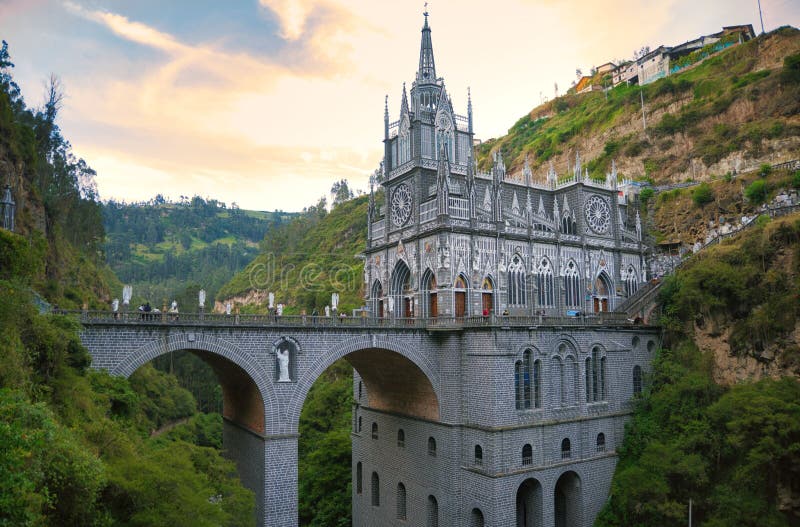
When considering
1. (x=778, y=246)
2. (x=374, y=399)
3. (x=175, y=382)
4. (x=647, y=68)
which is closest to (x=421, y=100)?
(x=374, y=399)

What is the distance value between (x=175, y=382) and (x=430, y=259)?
1853 inches

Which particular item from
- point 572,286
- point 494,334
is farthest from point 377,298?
point 572,286

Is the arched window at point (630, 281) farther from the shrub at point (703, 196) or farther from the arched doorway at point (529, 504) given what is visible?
the arched doorway at point (529, 504)

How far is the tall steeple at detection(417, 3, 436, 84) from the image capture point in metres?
42.3

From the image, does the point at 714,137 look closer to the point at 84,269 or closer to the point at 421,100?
the point at 421,100

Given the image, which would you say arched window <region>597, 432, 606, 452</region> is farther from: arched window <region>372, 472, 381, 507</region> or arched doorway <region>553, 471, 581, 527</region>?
arched window <region>372, 472, 381, 507</region>

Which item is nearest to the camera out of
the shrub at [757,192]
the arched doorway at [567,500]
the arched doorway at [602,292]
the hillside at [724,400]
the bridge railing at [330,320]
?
the bridge railing at [330,320]

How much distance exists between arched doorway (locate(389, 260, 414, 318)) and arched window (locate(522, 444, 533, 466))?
12.6m

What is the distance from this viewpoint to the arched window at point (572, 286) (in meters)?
41.1

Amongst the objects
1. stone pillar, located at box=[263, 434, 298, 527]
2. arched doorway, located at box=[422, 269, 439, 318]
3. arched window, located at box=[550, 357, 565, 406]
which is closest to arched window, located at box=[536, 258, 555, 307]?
arched window, located at box=[550, 357, 565, 406]

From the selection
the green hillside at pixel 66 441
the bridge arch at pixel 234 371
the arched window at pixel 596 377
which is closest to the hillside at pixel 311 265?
the bridge arch at pixel 234 371

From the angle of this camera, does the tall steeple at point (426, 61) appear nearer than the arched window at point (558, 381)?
No

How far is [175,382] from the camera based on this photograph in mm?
69500

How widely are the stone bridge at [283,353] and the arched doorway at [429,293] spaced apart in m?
3.21
